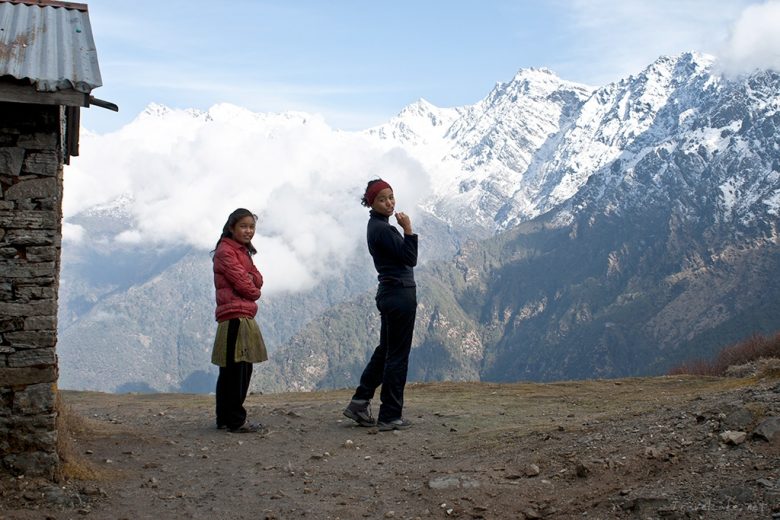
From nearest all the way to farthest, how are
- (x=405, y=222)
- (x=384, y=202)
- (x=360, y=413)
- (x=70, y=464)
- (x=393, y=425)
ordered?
1. (x=70, y=464)
2. (x=405, y=222)
3. (x=384, y=202)
4. (x=393, y=425)
5. (x=360, y=413)

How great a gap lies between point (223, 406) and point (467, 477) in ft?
17.0

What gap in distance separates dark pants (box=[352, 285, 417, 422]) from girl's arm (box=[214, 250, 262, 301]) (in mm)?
1989

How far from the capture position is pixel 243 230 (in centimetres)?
1255

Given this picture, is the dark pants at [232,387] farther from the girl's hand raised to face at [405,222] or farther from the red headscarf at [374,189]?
the girl's hand raised to face at [405,222]

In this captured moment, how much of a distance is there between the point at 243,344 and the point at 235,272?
1.11 meters

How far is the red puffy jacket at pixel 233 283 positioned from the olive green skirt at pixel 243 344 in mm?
143

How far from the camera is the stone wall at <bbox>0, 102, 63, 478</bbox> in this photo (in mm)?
8766

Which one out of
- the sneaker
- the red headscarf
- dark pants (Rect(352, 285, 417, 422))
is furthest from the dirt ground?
the red headscarf

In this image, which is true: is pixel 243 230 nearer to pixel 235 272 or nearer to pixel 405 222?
pixel 235 272

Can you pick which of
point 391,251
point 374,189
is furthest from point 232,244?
point 391,251

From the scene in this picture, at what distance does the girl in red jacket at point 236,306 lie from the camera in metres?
12.4

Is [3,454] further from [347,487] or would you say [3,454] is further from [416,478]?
[416,478]

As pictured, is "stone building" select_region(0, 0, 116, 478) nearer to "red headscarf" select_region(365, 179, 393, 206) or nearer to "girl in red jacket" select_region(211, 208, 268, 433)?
"girl in red jacket" select_region(211, 208, 268, 433)

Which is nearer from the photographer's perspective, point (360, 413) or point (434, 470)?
point (434, 470)
